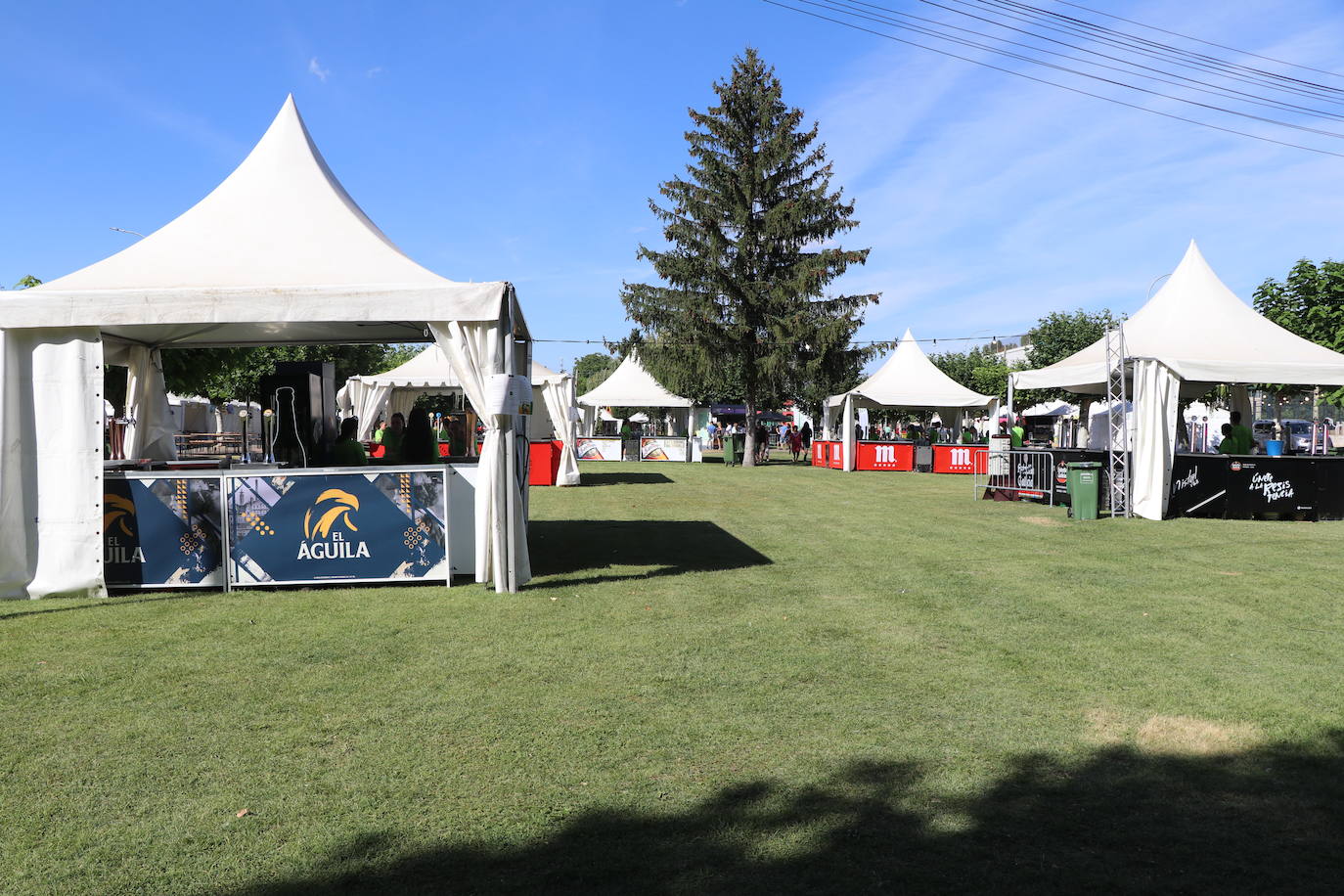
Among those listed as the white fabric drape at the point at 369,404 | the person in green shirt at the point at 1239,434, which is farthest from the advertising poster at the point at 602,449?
the person in green shirt at the point at 1239,434

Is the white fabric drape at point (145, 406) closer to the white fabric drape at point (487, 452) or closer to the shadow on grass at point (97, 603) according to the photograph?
the shadow on grass at point (97, 603)

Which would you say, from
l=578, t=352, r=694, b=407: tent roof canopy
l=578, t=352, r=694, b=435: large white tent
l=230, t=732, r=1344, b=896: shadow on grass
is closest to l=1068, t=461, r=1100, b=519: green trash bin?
l=230, t=732, r=1344, b=896: shadow on grass

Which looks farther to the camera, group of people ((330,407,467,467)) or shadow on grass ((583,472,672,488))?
shadow on grass ((583,472,672,488))

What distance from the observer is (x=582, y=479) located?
26547mm

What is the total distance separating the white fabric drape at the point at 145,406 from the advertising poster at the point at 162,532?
9.02 feet

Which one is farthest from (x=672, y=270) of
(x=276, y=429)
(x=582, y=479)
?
(x=276, y=429)

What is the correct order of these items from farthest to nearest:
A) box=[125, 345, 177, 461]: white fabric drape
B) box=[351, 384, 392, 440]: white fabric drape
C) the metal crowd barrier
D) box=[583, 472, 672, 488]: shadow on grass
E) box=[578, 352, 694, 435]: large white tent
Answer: box=[578, 352, 694, 435]: large white tent
box=[351, 384, 392, 440]: white fabric drape
box=[583, 472, 672, 488]: shadow on grass
the metal crowd barrier
box=[125, 345, 177, 461]: white fabric drape

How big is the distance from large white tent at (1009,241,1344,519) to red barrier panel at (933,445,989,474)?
423 inches

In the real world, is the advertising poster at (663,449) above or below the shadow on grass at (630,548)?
above

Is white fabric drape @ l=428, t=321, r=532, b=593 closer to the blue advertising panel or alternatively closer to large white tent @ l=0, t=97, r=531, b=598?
large white tent @ l=0, t=97, r=531, b=598

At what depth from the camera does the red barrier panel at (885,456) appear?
33.6m

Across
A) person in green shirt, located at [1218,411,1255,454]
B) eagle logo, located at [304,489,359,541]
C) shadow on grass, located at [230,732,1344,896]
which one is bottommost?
shadow on grass, located at [230,732,1344,896]

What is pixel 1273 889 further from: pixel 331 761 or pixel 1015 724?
pixel 331 761

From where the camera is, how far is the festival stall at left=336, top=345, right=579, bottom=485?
24281 millimetres
